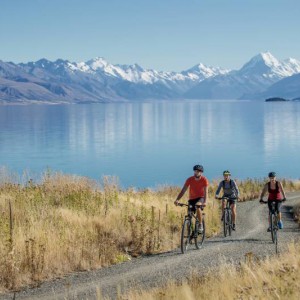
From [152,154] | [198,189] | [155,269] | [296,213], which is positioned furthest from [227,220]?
[152,154]

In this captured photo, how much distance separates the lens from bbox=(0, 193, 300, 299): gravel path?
10.6 metres

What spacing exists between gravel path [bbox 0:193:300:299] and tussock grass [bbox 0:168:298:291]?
487 millimetres

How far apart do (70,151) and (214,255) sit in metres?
65.8

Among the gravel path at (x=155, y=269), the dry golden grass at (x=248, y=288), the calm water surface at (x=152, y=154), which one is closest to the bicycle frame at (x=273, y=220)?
the gravel path at (x=155, y=269)

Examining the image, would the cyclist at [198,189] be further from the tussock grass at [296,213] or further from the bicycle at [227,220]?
A: the tussock grass at [296,213]

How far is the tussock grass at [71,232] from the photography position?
38.5 feet

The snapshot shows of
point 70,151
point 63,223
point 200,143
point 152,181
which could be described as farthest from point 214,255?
point 200,143

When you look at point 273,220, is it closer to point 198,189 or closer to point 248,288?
point 198,189

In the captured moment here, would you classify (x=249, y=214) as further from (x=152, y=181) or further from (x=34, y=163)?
(x=34, y=163)

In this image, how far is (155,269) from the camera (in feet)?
40.2

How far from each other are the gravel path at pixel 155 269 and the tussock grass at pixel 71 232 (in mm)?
487

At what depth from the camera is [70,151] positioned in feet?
256

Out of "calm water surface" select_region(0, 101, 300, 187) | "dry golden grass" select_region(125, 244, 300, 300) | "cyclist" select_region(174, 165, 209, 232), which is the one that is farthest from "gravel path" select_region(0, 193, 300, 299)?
"calm water surface" select_region(0, 101, 300, 187)

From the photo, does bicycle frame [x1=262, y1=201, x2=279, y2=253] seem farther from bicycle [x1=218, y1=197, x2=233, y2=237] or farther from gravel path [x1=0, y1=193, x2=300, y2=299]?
bicycle [x1=218, y1=197, x2=233, y2=237]
